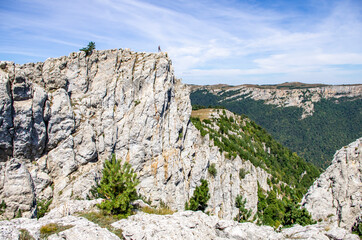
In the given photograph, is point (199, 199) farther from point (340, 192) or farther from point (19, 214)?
point (19, 214)

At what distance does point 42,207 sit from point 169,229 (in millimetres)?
18977

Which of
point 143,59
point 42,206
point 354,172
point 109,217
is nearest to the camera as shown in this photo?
point 109,217

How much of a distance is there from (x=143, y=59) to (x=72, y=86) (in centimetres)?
1275

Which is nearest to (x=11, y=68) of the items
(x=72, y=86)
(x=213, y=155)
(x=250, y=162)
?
(x=72, y=86)

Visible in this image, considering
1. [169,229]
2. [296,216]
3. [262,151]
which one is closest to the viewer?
[169,229]

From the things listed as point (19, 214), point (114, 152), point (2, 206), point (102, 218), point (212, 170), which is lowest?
point (212, 170)

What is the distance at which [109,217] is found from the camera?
1603cm

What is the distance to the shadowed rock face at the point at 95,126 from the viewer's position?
26.8m

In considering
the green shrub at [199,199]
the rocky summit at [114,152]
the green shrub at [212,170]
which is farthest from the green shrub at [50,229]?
the green shrub at [212,170]

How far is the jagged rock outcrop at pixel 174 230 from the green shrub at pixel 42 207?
39.0 ft

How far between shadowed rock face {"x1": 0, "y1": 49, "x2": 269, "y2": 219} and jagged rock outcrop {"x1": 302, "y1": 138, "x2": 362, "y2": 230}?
71.0ft

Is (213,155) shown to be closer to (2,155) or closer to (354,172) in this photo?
(354,172)

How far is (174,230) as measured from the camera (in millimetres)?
14461

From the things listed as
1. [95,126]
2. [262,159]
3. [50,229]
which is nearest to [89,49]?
[95,126]
